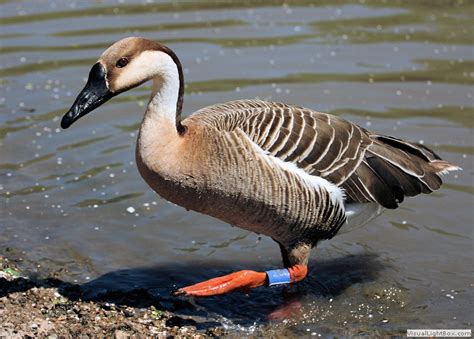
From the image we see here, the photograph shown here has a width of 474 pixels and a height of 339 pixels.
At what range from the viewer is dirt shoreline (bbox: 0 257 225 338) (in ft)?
20.2

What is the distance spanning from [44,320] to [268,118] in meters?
→ 2.33

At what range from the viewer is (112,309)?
6.62 meters

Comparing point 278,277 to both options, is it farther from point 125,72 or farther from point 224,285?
point 125,72

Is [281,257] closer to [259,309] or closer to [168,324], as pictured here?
[259,309]

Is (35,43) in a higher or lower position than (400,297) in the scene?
higher

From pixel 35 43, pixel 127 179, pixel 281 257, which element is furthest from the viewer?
pixel 35 43

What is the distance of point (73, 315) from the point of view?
253 inches

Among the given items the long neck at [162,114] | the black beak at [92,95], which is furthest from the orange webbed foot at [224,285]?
the black beak at [92,95]

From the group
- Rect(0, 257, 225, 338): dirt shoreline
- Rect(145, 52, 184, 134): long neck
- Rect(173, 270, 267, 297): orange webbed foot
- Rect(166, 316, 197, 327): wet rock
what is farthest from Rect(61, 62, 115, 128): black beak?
Rect(166, 316, 197, 327): wet rock

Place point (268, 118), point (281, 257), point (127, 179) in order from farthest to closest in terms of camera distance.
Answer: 1. point (127, 179)
2. point (281, 257)
3. point (268, 118)

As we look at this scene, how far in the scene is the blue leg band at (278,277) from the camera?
6.92m

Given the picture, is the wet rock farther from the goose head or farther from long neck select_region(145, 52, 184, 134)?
the goose head

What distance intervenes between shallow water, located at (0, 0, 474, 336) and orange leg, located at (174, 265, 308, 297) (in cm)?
26

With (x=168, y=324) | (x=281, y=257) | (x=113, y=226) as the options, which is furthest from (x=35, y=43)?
(x=168, y=324)
